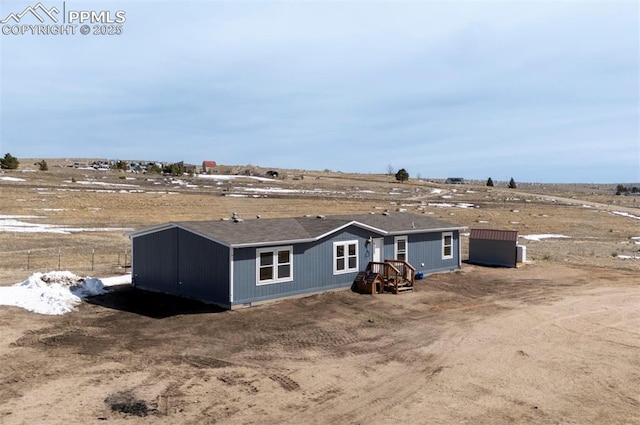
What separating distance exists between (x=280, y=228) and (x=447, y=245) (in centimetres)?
1100

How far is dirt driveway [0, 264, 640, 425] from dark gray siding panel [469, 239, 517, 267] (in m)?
9.12

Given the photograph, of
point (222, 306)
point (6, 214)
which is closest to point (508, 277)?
point (222, 306)

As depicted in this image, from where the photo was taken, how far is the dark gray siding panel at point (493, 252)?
1262 inches

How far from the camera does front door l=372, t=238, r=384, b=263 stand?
1025 inches

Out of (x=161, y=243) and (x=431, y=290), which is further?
(x=431, y=290)

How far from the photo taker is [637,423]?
11.0 meters

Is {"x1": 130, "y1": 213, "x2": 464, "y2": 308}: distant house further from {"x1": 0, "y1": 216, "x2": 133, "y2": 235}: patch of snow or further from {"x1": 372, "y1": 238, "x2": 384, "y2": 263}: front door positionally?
{"x1": 0, "y1": 216, "x2": 133, "y2": 235}: patch of snow

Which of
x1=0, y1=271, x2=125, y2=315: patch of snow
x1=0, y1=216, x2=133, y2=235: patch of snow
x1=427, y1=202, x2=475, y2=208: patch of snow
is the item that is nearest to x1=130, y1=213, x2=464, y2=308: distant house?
x1=0, y1=271, x2=125, y2=315: patch of snow

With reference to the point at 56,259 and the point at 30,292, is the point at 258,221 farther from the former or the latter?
the point at 56,259

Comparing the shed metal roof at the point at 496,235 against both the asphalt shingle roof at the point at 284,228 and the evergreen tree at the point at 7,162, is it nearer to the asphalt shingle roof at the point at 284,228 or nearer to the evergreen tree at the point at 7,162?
the asphalt shingle roof at the point at 284,228

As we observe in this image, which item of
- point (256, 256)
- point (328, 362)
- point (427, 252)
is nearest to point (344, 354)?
point (328, 362)

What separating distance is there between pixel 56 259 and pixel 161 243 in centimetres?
1056

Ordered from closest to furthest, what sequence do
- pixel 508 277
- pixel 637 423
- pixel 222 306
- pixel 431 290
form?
pixel 637 423 → pixel 222 306 → pixel 431 290 → pixel 508 277

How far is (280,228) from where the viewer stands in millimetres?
23594
